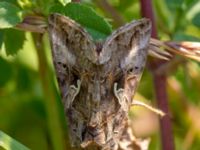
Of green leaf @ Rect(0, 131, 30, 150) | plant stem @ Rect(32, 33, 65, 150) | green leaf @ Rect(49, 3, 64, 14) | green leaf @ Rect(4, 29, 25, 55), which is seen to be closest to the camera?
green leaf @ Rect(0, 131, 30, 150)

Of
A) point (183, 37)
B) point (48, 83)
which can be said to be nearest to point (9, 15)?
point (48, 83)

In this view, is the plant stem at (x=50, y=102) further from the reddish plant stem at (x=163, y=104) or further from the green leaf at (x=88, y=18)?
the green leaf at (x=88, y=18)

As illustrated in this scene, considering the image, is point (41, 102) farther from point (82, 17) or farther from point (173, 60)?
point (82, 17)

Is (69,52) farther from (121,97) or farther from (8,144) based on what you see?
(8,144)

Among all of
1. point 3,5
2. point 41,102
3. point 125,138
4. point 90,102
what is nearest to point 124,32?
point 90,102

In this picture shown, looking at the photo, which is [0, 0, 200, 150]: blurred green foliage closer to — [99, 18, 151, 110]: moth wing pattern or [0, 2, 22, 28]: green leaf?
[0, 2, 22, 28]: green leaf

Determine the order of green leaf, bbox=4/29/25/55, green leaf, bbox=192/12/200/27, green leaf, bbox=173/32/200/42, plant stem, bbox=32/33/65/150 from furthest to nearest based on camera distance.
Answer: green leaf, bbox=192/12/200/27
plant stem, bbox=32/33/65/150
green leaf, bbox=173/32/200/42
green leaf, bbox=4/29/25/55

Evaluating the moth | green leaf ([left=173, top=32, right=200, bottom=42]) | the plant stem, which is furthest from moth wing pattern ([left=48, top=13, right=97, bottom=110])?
green leaf ([left=173, top=32, right=200, bottom=42])
